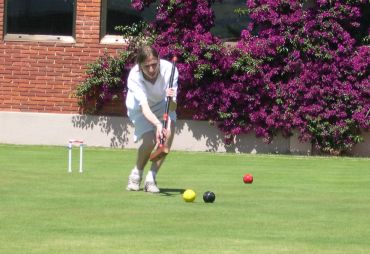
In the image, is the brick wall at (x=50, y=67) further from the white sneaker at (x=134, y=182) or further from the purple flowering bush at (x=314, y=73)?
the white sneaker at (x=134, y=182)

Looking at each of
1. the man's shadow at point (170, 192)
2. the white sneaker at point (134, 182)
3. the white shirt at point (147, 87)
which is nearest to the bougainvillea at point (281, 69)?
the man's shadow at point (170, 192)

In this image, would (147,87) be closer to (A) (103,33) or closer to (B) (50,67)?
(A) (103,33)

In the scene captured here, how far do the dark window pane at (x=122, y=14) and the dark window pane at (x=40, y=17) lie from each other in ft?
2.58

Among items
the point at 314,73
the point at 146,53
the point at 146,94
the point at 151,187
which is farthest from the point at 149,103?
the point at 314,73

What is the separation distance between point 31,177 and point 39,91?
8699 mm

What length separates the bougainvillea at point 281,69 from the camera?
21.5 meters

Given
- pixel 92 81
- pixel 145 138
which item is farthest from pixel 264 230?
pixel 92 81

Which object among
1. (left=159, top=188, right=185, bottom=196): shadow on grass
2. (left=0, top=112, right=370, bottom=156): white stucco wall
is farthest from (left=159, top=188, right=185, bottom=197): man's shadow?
(left=0, top=112, right=370, bottom=156): white stucco wall

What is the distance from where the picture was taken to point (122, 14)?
22797 mm

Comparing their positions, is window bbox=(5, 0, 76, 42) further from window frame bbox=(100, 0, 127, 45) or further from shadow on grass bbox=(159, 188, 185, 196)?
shadow on grass bbox=(159, 188, 185, 196)

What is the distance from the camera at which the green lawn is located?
834 cm

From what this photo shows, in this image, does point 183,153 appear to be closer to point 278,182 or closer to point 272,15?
point 272,15

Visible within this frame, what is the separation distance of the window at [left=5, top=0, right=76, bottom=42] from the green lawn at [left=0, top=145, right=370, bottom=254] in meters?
5.78

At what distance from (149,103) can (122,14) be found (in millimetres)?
10657
